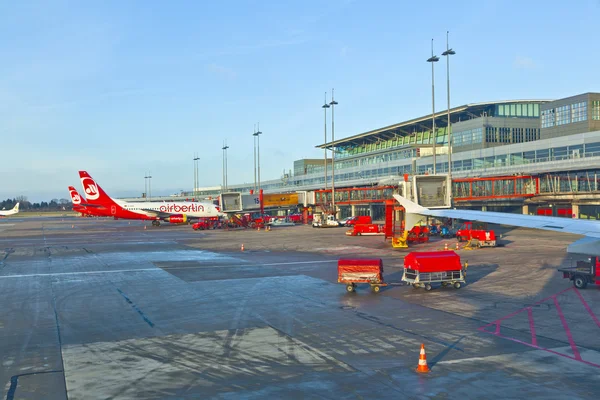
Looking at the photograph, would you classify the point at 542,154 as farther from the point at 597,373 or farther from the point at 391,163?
the point at 597,373

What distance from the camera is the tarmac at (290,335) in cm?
1371

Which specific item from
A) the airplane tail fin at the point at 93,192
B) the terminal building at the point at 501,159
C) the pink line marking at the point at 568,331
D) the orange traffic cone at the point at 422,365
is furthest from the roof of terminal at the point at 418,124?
the orange traffic cone at the point at 422,365

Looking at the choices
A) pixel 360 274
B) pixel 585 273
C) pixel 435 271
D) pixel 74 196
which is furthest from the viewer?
pixel 74 196

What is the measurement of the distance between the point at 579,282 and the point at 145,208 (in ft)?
275

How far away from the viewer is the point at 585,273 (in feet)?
89.5

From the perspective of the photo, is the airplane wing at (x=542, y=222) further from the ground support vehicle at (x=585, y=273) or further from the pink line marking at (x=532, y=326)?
the ground support vehicle at (x=585, y=273)

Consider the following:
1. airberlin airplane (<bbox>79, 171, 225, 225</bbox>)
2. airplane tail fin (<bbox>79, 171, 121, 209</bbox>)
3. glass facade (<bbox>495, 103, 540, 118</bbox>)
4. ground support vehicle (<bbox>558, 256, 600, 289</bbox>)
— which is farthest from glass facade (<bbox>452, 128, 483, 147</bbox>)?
ground support vehicle (<bbox>558, 256, 600, 289</bbox>)

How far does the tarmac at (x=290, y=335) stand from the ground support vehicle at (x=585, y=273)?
1.76 ft

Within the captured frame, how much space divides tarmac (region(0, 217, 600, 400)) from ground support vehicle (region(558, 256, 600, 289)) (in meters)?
0.54

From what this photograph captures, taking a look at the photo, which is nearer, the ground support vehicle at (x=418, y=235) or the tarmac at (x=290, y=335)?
the tarmac at (x=290, y=335)

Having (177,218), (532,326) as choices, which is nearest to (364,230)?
(177,218)

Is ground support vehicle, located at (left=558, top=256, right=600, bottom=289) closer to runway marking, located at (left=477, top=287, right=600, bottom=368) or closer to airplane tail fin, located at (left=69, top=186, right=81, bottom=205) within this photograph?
runway marking, located at (left=477, top=287, right=600, bottom=368)

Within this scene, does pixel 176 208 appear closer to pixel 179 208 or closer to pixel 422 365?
pixel 179 208

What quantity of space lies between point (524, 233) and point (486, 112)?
4439 cm
